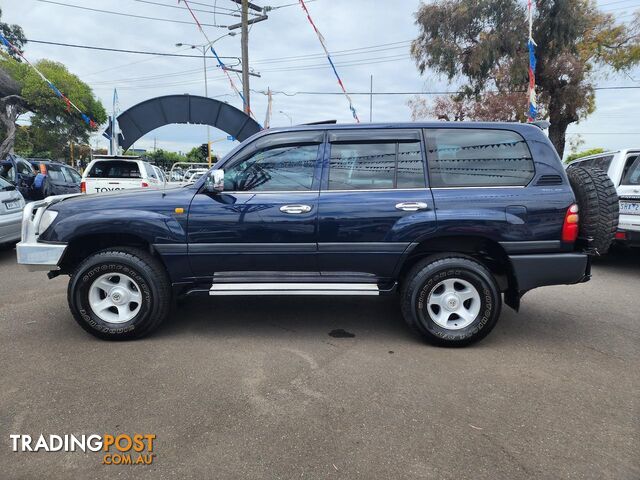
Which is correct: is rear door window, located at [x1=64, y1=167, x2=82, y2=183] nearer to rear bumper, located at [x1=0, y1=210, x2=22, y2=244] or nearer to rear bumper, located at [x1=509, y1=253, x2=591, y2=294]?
rear bumper, located at [x1=0, y1=210, x2=22, y2=244]

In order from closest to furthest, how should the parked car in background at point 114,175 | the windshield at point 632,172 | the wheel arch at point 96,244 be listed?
the wheel arch at point 96,244 → the windshield at point 632,172 → the parked car in background at point 114,175

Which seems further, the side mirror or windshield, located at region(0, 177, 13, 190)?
windshield, located at region(0, 177, 13, 190)

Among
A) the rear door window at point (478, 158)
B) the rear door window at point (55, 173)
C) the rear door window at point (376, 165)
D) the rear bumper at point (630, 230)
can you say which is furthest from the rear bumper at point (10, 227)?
the rear bumper at point (630, 230)

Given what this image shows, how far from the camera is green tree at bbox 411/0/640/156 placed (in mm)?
17750

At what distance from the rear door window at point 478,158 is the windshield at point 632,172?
3891 millimetres

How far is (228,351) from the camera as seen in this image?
11.7 ft

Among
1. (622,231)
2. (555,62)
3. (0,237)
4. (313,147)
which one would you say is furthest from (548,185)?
(555,62)

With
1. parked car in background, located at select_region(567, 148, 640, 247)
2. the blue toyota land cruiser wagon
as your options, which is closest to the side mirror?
the blue toyota land cruiser wagon

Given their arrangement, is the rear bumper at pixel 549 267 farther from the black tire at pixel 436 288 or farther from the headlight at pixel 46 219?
the headlight at pixel 46 219

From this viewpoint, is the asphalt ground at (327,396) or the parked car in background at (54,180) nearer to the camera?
the asphalt ground at (327,396)

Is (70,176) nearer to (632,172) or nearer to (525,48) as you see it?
(632,172)

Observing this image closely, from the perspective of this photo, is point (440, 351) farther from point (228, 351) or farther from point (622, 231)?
point (622, 231)

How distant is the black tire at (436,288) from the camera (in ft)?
11.8

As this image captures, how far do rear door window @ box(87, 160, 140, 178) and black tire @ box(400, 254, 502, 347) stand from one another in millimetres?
8423
